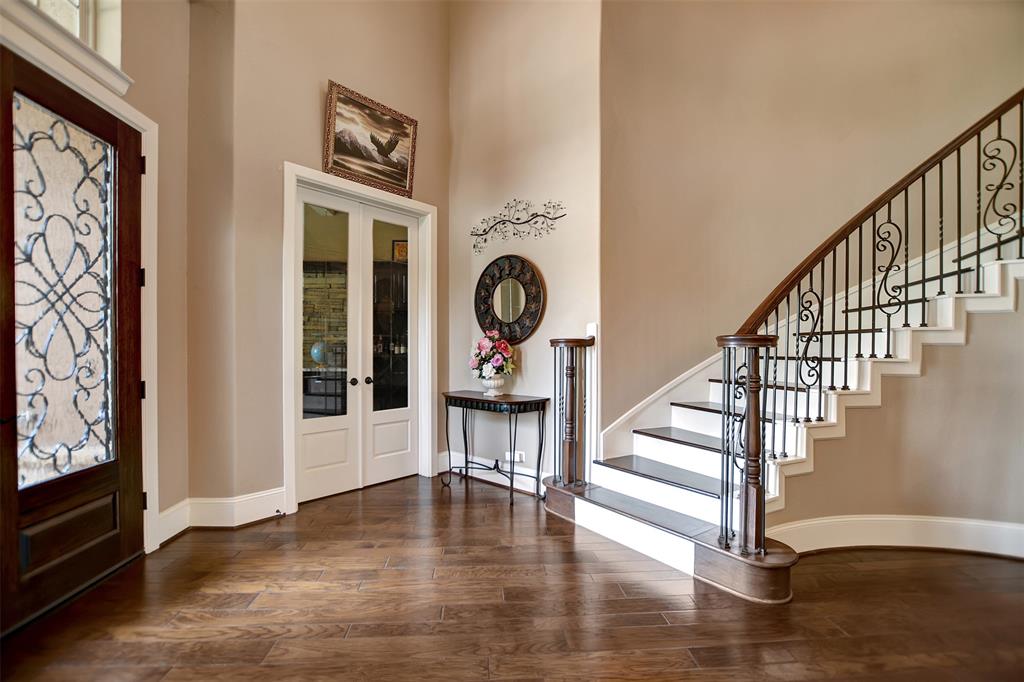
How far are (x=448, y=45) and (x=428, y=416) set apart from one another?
3.65 meters

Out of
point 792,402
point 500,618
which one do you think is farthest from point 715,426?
point 500,618

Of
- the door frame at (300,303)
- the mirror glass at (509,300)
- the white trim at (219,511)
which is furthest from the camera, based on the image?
the mirror glass at (509,300)

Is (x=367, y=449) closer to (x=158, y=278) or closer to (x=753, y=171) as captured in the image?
(x=158, y=278)

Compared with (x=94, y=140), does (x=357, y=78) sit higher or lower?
higher

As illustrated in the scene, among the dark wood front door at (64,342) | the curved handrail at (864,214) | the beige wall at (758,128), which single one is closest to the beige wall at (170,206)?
the dark wood front door at (64,342)

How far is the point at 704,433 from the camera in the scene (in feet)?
11.7

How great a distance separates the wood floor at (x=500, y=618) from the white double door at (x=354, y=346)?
35.2 inches

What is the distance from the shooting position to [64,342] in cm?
235

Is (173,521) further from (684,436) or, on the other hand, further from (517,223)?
(684,436)

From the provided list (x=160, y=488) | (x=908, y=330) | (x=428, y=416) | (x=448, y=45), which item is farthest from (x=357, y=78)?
(x=908, y=330)

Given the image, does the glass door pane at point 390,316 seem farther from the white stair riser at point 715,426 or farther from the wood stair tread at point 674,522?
the white stair riser at point 715,426

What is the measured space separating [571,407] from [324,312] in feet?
6.93

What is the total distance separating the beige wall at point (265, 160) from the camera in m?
3.20

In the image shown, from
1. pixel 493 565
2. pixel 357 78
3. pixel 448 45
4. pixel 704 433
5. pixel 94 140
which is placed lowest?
pixel 493 565
